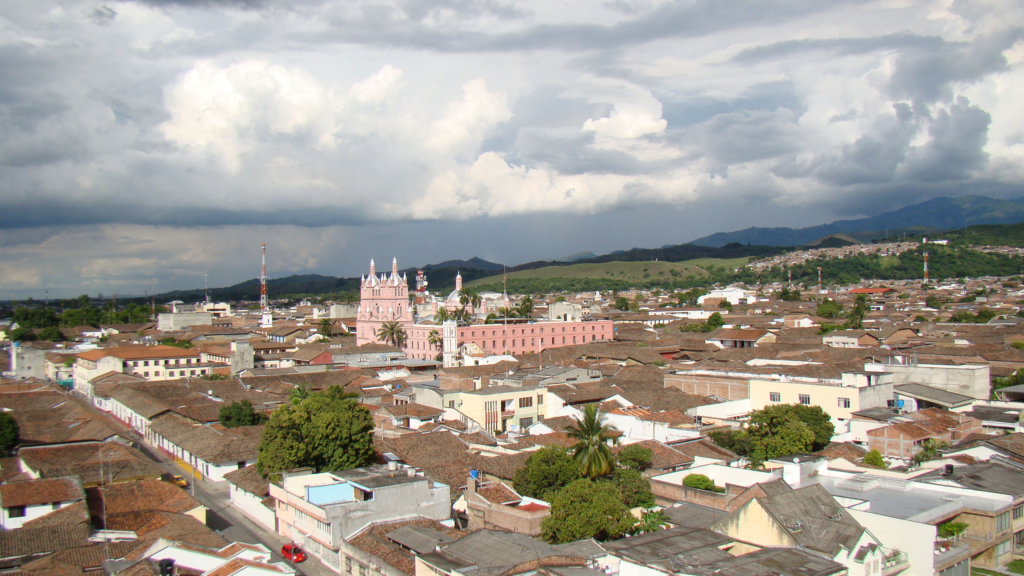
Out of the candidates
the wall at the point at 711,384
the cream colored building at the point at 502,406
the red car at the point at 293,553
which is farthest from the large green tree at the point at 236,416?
the wall at the point at 711,384

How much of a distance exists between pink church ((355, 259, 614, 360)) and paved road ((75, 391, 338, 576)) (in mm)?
40785

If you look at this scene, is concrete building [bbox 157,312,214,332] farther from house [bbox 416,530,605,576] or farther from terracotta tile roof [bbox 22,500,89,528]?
house [bbox 416,530,605,576]

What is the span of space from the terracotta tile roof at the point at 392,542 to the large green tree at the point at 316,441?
6.32 meters

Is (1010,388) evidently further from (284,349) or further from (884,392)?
(284,349)

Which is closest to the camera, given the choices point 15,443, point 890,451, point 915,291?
point 890,451

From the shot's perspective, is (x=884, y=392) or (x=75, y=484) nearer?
(x=75, y=484)

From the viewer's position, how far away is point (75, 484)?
24922 millimetres

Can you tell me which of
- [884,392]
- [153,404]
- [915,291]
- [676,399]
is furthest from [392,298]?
[915,291]

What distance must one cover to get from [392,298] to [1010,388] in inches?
2379

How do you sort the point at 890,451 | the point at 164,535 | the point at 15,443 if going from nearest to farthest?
1. the point at 164,535
2. the point at 890,451
3. the point at 15,443

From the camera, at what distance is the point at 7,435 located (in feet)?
109

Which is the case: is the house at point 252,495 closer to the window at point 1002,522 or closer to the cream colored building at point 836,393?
the window at point 1002,522

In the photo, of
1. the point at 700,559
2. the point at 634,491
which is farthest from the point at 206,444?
the point at 700,559

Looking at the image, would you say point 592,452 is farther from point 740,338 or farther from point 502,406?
point 740,338
